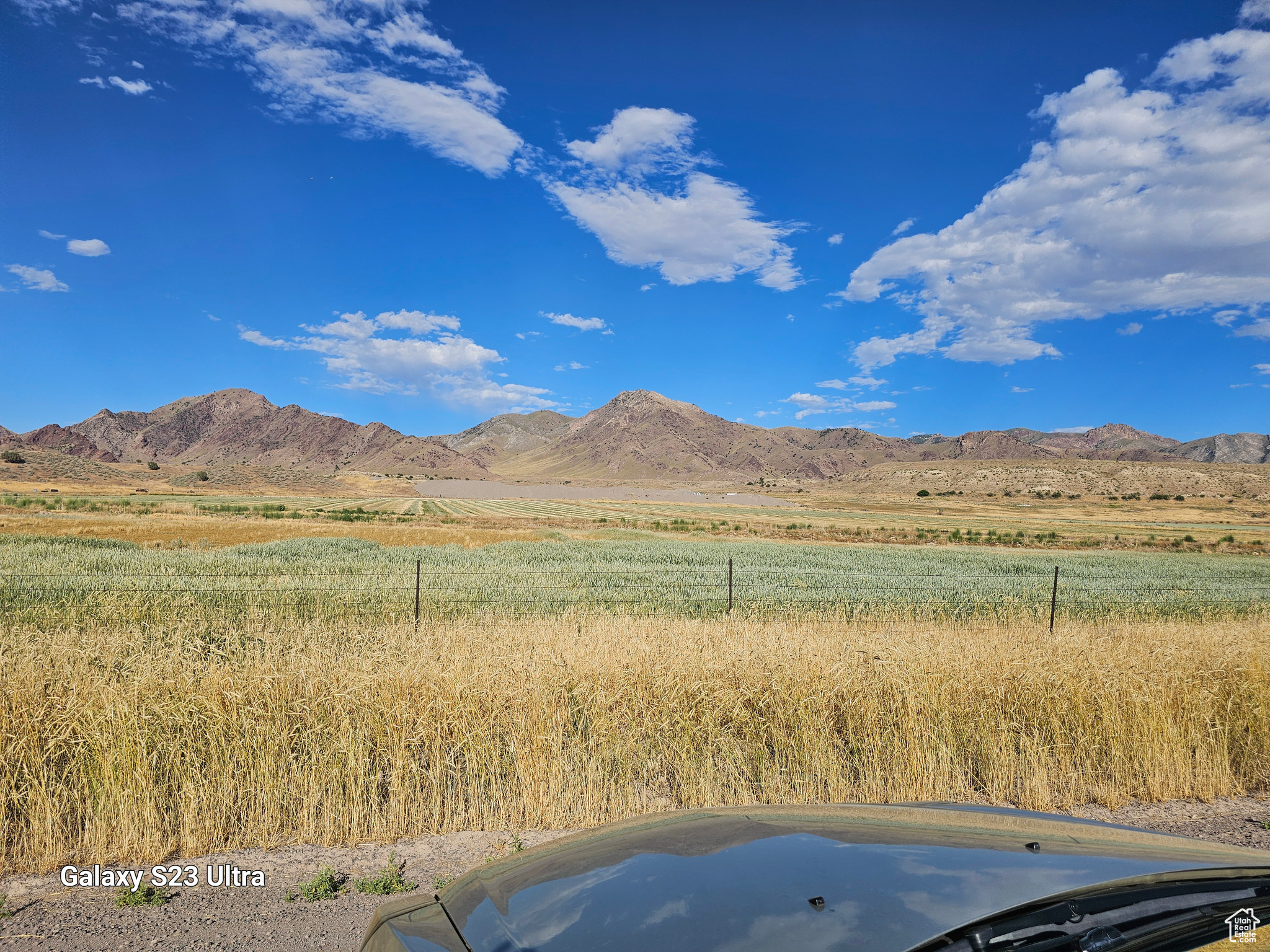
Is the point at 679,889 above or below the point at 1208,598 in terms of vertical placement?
above

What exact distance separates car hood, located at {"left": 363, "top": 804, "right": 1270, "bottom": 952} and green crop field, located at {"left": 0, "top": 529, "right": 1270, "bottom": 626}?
10.1 m

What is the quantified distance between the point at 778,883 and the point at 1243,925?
1.23 meters

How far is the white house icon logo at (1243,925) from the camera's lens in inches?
67.1

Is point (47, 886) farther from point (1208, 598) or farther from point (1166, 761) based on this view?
point (1208, 598)

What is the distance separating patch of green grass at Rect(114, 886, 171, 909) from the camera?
4.30m

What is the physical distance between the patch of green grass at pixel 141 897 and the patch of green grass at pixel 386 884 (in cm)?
120

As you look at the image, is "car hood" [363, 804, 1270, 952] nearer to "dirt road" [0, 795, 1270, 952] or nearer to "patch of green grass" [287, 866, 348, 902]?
"dirt road" [0, 795, 1270, 952]

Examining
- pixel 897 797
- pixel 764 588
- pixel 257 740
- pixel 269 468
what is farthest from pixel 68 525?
pixel 269 468

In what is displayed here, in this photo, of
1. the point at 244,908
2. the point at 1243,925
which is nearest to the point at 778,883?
the point at 1243,925

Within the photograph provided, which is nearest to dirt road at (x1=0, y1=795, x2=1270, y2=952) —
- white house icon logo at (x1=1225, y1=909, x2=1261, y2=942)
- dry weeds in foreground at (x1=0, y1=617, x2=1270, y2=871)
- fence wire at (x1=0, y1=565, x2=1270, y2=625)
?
dry weeds in foreground at (x1=0, y1=617, x2=1270, y2=871)

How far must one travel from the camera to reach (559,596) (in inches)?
720

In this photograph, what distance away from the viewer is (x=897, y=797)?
6332mm

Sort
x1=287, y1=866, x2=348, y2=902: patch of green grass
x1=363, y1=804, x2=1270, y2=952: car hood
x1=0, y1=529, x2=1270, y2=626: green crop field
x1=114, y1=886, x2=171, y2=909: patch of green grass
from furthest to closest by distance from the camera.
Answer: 1. x1=0, y1=529, x2=1270, y2=626: green crop field
2. x1=287, y1=866, x2=348, y2=902: patch of green grass
3. x1=114, y1=886, x2=171, y2=909: patch of green grass
4. x1=363, y1=804, x2=1270, y2=952: car hood

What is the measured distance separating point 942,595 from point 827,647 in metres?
15.0
